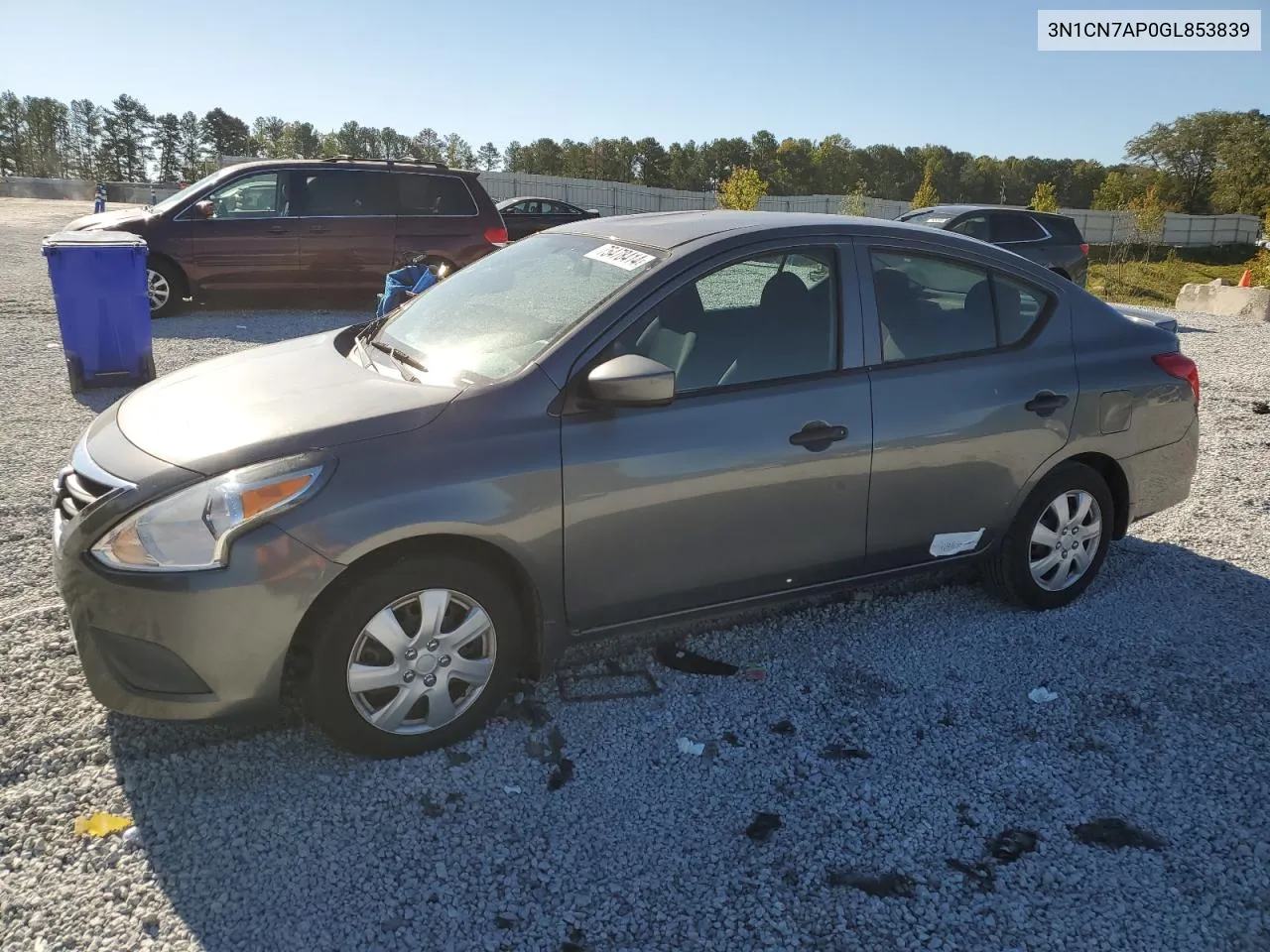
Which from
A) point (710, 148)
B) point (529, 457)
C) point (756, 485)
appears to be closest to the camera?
point (529, 457)

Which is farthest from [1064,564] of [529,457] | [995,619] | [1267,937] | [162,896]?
[162,896]

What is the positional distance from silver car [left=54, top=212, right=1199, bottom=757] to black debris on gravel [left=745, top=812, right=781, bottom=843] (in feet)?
2.67

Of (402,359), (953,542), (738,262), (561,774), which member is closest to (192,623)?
(561,774)

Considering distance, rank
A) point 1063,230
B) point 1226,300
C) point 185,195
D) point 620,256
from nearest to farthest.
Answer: point 620,256, point 185,195, point 1063,230, point 1226,300

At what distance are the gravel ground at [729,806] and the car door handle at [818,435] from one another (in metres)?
0.92

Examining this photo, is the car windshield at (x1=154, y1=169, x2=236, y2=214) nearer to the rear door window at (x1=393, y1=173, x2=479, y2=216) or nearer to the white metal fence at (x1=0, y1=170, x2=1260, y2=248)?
the rear door window at (x1=393, y1=173, x2=479, y2=216)

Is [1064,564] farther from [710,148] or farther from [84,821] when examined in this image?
[710,148]

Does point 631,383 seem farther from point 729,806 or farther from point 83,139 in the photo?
point 83,139

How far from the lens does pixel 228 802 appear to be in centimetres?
298

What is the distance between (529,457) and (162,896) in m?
1.58

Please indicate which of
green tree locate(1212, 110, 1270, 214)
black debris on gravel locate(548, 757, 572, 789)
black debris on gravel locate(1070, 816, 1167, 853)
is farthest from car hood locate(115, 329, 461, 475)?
green tree locate(1212, 110, 1270, 214)

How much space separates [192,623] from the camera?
9.20 feet

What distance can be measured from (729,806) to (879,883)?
50 centimetres

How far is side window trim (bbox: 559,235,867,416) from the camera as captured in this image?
130 inches
